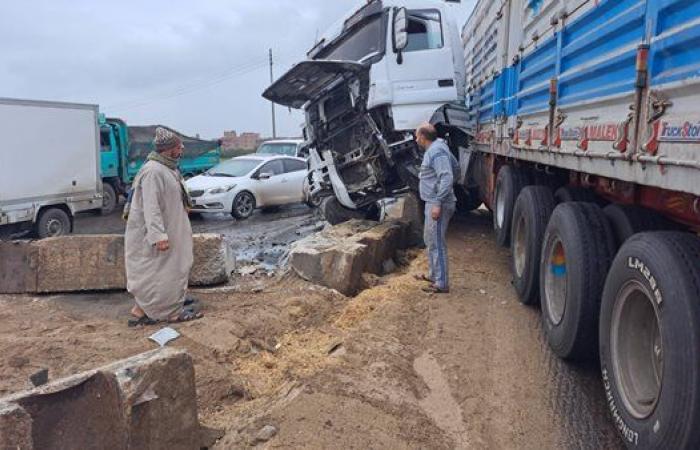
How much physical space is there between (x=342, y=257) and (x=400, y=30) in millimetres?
3003

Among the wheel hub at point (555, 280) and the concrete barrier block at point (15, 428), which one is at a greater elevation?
the wheel hub at point (555, 280)

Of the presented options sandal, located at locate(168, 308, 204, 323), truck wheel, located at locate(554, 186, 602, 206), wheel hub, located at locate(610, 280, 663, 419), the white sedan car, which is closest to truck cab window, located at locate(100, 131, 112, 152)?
the white sedan car

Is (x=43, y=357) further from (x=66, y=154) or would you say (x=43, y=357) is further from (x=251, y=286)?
(x=66, y=154)

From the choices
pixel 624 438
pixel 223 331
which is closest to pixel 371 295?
pixel 223 331

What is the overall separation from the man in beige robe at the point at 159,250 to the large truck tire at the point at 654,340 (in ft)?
12.1

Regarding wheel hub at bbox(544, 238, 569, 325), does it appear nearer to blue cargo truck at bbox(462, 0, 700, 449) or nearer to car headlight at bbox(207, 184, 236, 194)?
blue cargo truck at bbox(462, 0, 700, 449)

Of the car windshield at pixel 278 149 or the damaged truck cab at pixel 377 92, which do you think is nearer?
the damaged truck cab at pixel 377 92

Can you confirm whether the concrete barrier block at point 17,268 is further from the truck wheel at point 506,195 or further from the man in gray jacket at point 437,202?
the truck wheel at point 506,195

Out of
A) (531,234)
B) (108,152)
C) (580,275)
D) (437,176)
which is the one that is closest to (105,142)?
(108,152)

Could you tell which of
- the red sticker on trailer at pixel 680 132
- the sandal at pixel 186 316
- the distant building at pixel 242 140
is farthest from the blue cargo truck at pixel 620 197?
the distant building at pixel 242 140

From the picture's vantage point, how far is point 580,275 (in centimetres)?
365

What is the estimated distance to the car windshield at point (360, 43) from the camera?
8156 millimetres

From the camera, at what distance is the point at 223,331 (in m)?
5.01

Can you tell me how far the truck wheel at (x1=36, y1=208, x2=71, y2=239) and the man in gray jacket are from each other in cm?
870
